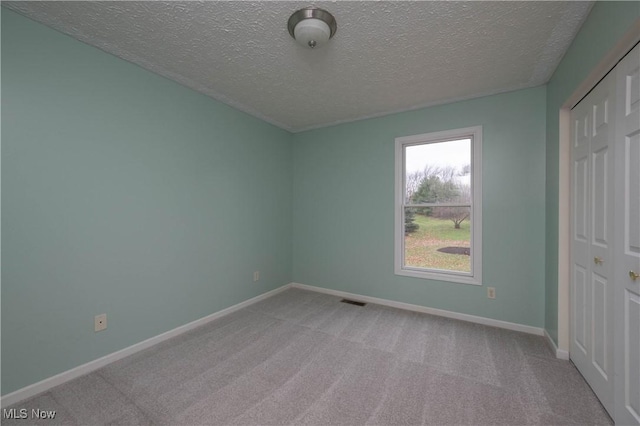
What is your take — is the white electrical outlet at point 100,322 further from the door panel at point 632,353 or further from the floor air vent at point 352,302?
the door panel at point 632,353

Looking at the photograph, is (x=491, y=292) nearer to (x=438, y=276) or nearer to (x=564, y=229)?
(x=438, y=276)

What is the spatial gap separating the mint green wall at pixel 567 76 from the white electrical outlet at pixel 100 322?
3.78 m

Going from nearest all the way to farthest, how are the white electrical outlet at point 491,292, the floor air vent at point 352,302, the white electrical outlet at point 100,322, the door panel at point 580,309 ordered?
the door panel at point 580,309
the white electrical outlet at point 100,322
the white electrical outlet at point 491,292
the floor air vent at point 352,302

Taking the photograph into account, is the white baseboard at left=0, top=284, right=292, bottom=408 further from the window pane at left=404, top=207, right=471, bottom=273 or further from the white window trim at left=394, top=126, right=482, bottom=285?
the window pane at left=404, top=207, right=471, bottom=273

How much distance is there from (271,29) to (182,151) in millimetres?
1531

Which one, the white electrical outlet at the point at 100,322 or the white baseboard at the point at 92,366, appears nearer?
the white baseboard at the point at 92,366

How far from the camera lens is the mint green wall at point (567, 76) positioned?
130 cm

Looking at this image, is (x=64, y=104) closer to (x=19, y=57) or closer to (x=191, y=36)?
(x=19, y=57)

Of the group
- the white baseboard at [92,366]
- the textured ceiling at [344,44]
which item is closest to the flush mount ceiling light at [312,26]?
the textured ceiling at [344,44]

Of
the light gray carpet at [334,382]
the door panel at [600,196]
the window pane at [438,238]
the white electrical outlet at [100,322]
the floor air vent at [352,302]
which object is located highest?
the door panel at [600,196]

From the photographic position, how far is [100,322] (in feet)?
6.64

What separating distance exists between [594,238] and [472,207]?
3.98 feet

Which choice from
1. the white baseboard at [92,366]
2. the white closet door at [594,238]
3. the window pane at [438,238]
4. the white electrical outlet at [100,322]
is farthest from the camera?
the window pane at [438,238]

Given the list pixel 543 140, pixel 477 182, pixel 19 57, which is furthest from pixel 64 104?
pixel 543 140
